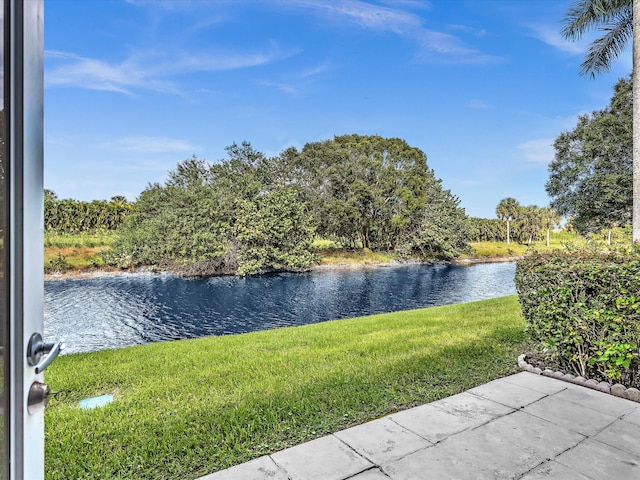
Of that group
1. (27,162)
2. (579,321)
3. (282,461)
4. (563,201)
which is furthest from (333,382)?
(563,201)

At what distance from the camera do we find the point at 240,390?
2.78m

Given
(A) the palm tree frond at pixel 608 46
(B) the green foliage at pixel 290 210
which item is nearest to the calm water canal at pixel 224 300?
(B) the green foliage at pixel 290 210

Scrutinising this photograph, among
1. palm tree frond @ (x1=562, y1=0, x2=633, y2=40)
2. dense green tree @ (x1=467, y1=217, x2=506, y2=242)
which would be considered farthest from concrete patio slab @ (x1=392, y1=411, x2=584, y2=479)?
dense green tree @ (x1=467, y1=217, x2=506, y2=242)

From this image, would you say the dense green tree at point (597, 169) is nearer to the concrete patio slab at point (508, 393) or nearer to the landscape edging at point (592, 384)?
the landscape edging at point (592, 384)

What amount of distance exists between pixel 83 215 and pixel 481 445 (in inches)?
736

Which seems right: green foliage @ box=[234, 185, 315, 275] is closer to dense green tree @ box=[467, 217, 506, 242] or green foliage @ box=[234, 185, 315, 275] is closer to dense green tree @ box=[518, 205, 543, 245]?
dense green tree @ box=[467, 217, 506, 242]

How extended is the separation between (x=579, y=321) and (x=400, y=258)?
57.9 ft

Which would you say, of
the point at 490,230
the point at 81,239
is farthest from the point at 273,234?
the point at 490,230

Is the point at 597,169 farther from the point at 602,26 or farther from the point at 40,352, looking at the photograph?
the point at 40,352

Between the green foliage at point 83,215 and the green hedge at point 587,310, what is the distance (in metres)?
16.9

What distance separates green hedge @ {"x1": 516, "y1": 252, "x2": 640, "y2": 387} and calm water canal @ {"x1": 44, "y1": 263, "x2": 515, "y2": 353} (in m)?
6.29

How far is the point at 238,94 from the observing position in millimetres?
13867

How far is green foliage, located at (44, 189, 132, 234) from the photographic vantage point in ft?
49.0

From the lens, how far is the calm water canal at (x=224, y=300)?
8273 mm
